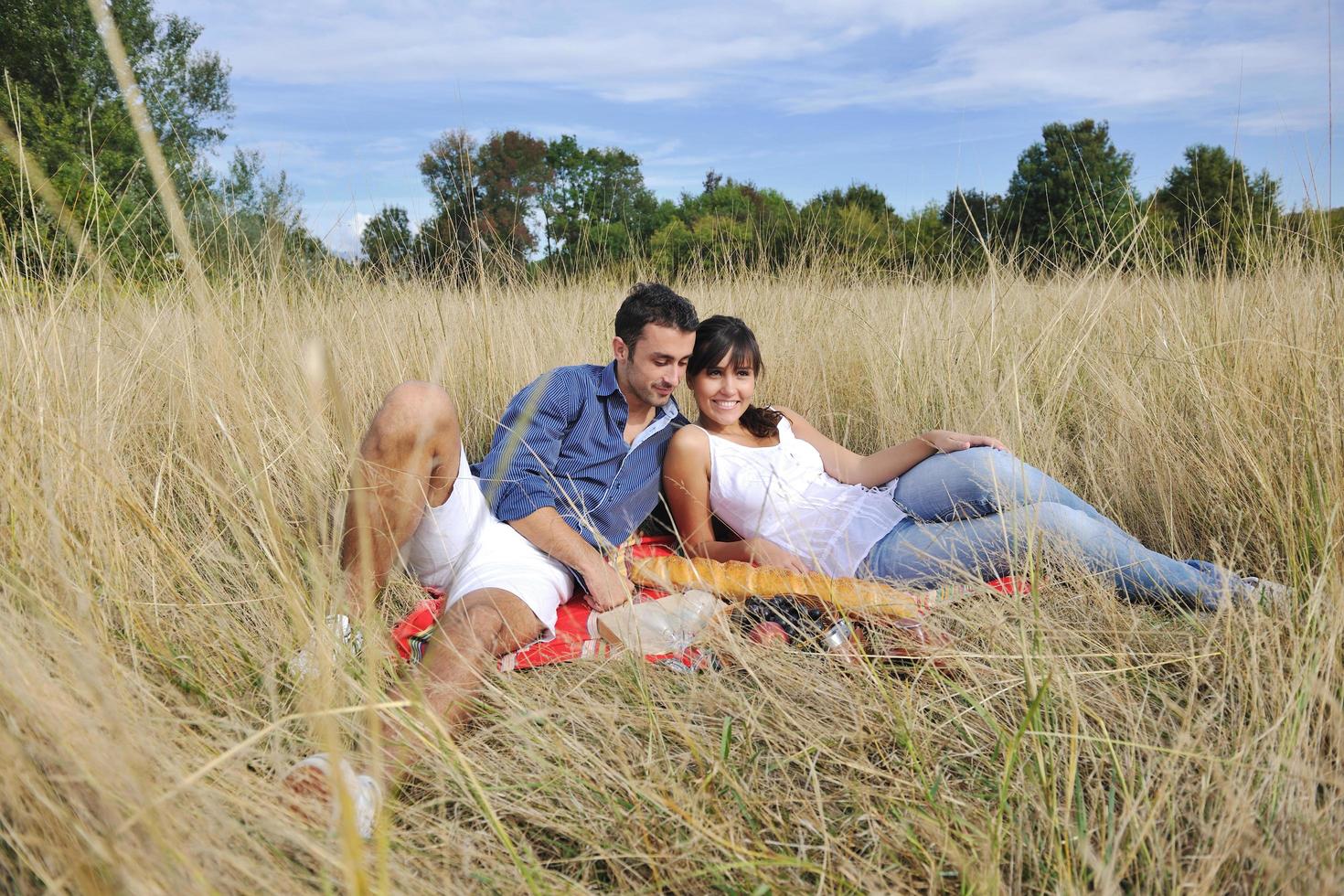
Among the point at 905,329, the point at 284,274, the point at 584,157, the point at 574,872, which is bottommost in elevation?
the point at 574,872

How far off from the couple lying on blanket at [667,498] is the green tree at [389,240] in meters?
2.20

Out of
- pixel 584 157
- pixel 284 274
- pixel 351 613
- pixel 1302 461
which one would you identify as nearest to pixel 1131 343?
pixel 1302 461

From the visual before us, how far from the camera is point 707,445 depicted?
276 cm

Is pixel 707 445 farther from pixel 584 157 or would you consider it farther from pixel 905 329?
pixel 584 157

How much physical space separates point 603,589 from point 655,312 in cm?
93

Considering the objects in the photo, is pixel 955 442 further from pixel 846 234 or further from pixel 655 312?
pixel 846 234

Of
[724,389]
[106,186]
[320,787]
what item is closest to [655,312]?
[724,389]

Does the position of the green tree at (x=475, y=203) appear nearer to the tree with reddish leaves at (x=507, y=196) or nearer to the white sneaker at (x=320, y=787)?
A: the tree with reddish leaves at (x=507, y=196)

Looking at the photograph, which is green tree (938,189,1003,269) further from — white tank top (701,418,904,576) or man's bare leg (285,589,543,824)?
man's bare leg (285,589,543,824)

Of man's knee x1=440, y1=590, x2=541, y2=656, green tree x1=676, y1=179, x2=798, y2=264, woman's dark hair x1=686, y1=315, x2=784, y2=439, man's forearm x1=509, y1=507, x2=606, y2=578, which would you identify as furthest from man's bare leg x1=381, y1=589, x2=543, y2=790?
green tree x1=676, y1=179, x2=798, y2=264

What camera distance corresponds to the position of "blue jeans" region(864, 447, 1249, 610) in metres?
2.15

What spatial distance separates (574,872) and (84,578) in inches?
44.8

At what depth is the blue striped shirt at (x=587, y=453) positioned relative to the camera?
262cm

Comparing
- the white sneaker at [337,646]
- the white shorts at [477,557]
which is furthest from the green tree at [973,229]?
the white sneaker at [337,646]
